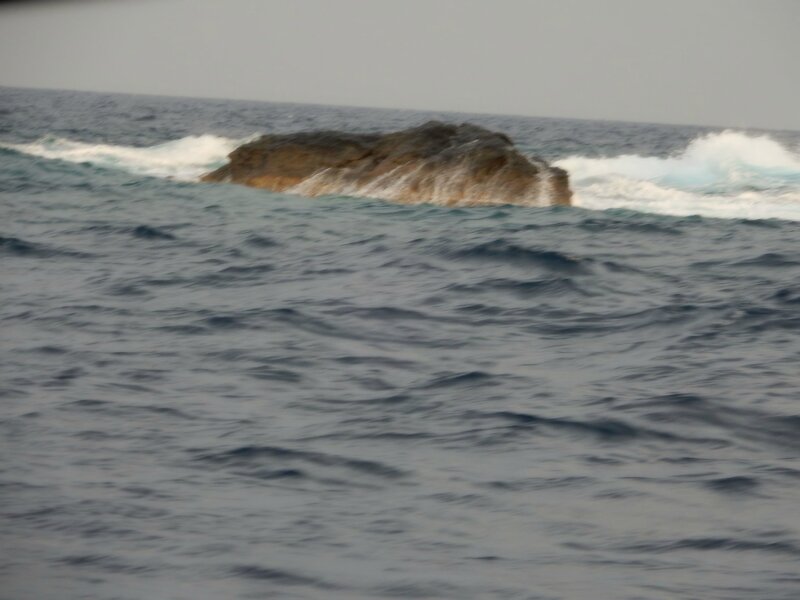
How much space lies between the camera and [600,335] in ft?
35.8

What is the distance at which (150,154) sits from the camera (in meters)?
29.5

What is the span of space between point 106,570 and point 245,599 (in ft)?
2.06

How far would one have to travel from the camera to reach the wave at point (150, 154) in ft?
85.7

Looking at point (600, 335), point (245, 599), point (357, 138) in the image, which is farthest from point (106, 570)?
point (357, 138)

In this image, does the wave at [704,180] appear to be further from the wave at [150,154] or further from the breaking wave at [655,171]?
the wave at [150,154]

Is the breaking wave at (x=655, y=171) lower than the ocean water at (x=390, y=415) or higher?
higher

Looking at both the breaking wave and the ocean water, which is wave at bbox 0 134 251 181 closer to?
the breaking wave

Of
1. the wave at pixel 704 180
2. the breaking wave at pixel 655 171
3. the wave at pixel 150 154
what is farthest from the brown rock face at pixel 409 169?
the wave at pixel 150 154

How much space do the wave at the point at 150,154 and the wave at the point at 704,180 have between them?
27.5 feet

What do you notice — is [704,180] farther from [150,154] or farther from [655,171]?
[150,154]

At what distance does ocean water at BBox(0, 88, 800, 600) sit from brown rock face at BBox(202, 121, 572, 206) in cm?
444

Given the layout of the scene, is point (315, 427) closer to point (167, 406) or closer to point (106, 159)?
point (167, 406)

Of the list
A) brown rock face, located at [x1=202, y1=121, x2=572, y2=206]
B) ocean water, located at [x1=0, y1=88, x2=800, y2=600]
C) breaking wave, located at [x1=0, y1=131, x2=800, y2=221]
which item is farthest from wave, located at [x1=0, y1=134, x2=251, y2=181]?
ocean water, located at [x1=0, y1=88, x2=800, y2=600]

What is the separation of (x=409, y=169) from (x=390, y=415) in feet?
47.4
